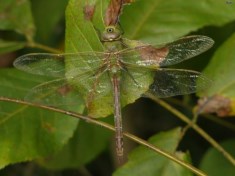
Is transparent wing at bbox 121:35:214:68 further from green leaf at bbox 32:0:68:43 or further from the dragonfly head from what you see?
green leaf at bbox 32:0:68:43

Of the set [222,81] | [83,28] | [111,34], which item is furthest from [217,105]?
[83,28]

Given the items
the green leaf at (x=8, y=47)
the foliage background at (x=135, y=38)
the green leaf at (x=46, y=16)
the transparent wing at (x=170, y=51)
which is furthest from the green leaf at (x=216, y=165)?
the green leaf at (x=46, y=16)

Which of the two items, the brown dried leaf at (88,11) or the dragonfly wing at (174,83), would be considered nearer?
the brown dried leaf at (88,11)

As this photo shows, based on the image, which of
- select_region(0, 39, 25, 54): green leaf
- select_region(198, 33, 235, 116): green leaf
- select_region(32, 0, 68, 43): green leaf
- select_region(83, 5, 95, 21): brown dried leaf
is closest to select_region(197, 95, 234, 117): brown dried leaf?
select_region(198, 33, 235, 116): green leaf

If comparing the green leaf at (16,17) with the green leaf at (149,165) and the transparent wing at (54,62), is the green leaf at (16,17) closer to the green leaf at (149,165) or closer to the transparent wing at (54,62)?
the transparent wing at (54,62)

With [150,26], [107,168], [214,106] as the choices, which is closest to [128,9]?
[150,26]

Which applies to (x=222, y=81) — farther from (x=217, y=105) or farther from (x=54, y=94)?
(x=54, y=94)
